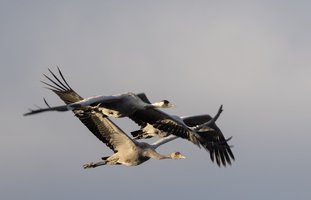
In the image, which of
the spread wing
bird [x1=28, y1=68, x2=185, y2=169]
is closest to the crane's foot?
bird [x1=28, y1=68, x2=185, y2=169]

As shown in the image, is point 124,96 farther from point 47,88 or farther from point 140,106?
point 47,88

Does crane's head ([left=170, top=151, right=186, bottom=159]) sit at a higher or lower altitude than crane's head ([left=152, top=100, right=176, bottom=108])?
lower

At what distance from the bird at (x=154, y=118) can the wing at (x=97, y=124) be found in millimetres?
145

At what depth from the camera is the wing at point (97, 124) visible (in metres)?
42.1

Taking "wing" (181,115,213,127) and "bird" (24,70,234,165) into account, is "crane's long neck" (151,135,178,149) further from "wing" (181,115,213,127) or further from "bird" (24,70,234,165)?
"wing" (181,115,213,127)

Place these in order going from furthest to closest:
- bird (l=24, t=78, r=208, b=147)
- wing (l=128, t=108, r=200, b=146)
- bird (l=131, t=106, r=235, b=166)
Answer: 1. bird (l=131, t=106, r=235, b=166)
2. wing (l=128, t=108, r=200, b=146)
3. bird (l=24, t=78, r=208, b=147)

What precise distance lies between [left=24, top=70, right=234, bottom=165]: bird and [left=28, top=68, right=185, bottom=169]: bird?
9.6 inches

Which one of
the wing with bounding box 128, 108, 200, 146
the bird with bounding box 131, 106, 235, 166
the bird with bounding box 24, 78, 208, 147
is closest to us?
the bird with bounding box 24, 78, 208, 147

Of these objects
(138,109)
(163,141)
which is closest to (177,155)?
(163,141)

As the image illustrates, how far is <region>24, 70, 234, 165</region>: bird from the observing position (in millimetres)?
39375

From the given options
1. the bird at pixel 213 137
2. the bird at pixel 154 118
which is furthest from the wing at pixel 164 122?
the bird at pixel 213 137

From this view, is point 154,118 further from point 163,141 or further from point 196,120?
point 196,120

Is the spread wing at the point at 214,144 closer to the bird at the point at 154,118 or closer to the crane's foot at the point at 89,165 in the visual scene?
the bird at the point at 154,118

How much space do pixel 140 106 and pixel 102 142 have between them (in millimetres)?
3277
